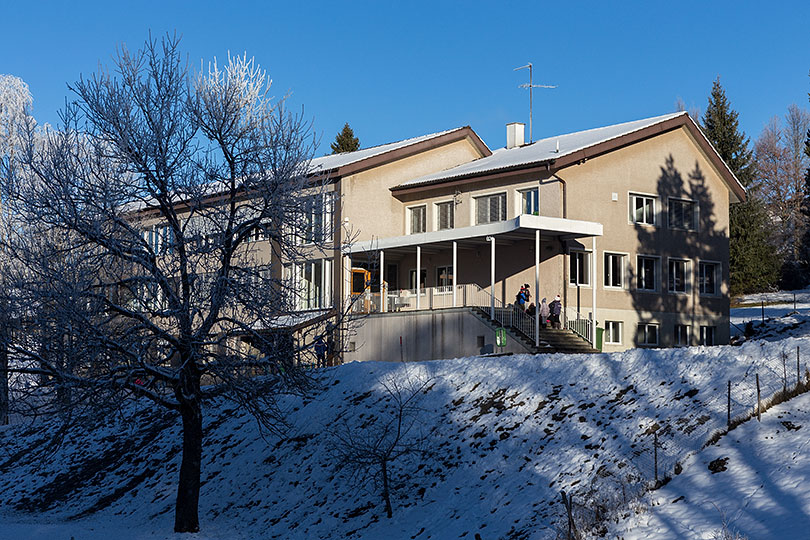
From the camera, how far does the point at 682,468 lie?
14.2 metres

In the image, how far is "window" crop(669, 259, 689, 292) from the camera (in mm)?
35531

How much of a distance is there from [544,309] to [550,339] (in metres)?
1.54

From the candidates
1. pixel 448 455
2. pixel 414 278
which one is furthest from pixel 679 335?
pixel 448 455

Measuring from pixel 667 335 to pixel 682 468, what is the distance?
69.3 feet

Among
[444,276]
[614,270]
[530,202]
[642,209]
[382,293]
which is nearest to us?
[382,293]

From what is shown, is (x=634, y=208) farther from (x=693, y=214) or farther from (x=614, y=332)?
(x=614, y=332)

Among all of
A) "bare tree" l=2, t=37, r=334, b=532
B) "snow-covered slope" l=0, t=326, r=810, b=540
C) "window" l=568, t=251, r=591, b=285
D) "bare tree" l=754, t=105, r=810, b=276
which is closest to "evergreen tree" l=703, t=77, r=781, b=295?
"bare tree" l=754, t=105, r=810, b=276

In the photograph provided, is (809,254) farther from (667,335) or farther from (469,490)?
(469,490)

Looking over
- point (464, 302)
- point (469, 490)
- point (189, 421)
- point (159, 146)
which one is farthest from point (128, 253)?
point (464, 302)

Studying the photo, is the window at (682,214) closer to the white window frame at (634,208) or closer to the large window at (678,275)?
the white window frame at (634,208)

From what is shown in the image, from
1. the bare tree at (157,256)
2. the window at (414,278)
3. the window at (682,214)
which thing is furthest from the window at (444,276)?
the bare tree at (157,256)

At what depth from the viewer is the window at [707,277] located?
3650 cm

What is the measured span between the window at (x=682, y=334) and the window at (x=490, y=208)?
7.75m

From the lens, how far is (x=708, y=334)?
3631 cm
